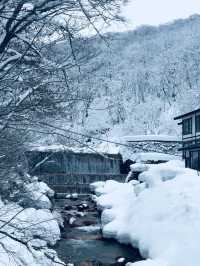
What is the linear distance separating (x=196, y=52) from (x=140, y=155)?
152 ft

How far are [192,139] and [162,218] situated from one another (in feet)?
47.8

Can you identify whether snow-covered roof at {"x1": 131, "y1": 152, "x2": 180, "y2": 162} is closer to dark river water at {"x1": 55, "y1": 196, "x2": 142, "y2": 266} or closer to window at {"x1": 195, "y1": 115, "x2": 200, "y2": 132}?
window at {"x1": 195, "y1": 115, "x2": 200, "y2": 132}

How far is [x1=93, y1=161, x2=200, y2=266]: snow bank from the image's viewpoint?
1088 centimetres

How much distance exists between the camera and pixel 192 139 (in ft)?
90.6

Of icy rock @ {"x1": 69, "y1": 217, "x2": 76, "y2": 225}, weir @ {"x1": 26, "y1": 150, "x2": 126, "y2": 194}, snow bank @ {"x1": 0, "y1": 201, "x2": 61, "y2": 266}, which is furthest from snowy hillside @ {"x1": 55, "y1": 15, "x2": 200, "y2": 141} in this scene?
snow bank @ {"x1": 0, "y1": 201, "x2": 61, "y2": 266}

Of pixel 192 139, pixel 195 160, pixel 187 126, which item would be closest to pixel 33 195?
pixel 195 160

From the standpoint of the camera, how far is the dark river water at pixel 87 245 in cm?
1187

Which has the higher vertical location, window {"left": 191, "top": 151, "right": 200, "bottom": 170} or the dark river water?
window {"left": 191, "top": 151, "right": 200, "bottom": 170}

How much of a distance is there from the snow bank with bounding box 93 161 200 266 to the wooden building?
690 cm

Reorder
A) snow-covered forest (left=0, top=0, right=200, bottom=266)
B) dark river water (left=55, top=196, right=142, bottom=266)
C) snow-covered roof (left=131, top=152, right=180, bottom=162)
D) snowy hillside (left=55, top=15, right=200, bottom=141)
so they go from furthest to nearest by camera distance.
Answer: snowy hillside (left=55, top=15, right=200, bottom=141) < snow-covered roof (left=131, top=152, right=180, bottom=162) < dark river water (left=55, top=196, right=142, bottom=266) < snow-covered forest (left=0, top=0, right=200, bottom=266)

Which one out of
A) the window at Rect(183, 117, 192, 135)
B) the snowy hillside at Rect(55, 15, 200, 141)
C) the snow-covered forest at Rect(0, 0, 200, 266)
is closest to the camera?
the snow-covered forest at Rect(0, 0, 200, 266)

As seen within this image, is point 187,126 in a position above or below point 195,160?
above

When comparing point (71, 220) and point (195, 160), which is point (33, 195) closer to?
point (71, 220)

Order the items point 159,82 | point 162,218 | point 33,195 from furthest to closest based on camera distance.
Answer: point 159,82 < point 162,218 < point 33,195
